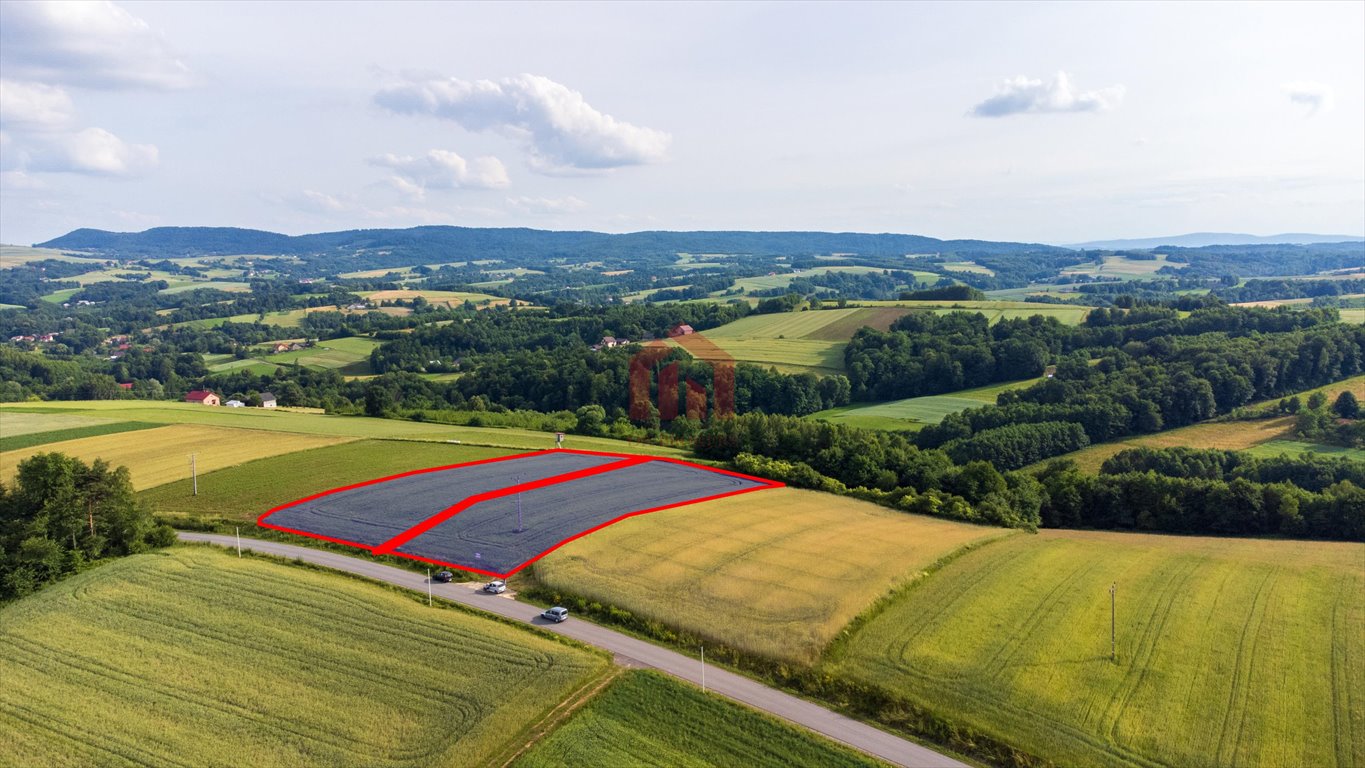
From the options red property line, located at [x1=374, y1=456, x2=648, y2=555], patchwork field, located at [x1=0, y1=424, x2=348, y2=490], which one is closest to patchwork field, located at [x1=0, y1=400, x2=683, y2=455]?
patchwork field, located at [x1=0, y1=424, x2=348, y2=490]

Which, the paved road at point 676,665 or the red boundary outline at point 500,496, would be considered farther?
the red boundary outline at point 500,496

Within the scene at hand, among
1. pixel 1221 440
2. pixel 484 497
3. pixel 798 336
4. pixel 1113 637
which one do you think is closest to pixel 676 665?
pixel 1113 637

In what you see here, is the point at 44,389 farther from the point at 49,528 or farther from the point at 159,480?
the point at 49,528

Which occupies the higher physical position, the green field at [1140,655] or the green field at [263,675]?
the green field at [263,675]

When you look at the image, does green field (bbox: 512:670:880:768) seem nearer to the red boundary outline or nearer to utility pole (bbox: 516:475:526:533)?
the red boundary outline

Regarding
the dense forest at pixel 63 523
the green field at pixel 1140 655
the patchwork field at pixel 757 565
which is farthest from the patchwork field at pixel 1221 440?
the dense forest at pixel 63 523

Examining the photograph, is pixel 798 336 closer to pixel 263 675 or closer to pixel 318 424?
pixel 318 424

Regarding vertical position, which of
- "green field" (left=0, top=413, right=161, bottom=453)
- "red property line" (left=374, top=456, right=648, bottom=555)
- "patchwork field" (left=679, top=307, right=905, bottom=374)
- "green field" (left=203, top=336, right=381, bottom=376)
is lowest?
"green field" (left=203, top=336, right=381, bottom=376)

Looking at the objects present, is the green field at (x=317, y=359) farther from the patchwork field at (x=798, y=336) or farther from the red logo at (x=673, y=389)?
the patchwork field at (x=798, y=336)
